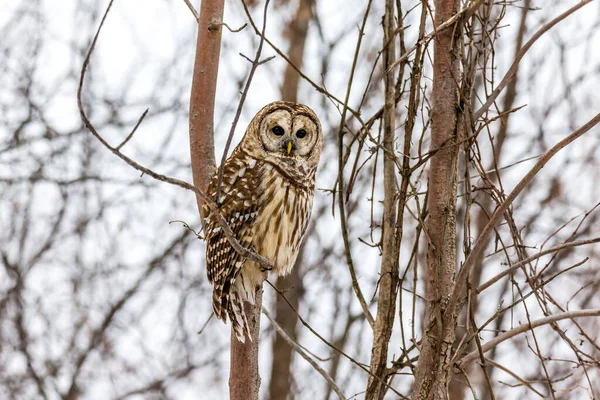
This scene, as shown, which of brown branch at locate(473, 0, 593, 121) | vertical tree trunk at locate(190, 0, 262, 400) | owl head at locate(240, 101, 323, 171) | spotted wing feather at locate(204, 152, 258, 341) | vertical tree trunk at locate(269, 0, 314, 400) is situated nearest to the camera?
brown branch at locate(473, 0, 593, 121)

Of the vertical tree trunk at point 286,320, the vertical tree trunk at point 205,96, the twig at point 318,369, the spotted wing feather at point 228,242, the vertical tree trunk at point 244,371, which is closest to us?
the twig at point 318,369

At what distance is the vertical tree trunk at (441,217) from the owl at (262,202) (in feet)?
2.86

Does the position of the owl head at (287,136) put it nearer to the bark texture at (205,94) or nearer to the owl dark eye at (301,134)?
the owl dark eye at (301,134)

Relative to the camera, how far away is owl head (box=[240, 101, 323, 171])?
4.10 m

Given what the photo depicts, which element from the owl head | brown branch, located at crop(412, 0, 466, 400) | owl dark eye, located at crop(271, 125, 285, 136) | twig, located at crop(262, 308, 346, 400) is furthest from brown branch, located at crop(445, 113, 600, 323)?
owl dark eye, located at crop(271, 125, 285, 136)

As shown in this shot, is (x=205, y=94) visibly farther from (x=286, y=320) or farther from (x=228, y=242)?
(x=286, y=320)

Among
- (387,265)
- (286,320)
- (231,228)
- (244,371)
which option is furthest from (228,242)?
(286,320)

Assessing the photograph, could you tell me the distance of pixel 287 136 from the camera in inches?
163

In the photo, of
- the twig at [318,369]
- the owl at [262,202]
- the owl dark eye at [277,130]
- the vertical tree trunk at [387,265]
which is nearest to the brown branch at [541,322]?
the vertical tree trunk at [387,265]

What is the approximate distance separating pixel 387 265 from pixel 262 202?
3.78ft

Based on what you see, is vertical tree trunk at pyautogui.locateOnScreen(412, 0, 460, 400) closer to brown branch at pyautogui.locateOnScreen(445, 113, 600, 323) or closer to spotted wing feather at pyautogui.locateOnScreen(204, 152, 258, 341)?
brown branch at pyautogui.locateOnScreen(445, 113, 600, 323)

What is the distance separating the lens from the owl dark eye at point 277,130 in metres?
4.15

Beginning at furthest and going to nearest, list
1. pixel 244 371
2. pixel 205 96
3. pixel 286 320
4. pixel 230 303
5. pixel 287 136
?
pixel 286 320 → pixel 287 136 → pixel 230 303 → pixel 205 96 → pixel 244 371

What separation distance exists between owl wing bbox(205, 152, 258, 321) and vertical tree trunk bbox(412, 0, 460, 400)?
43.5 inches
